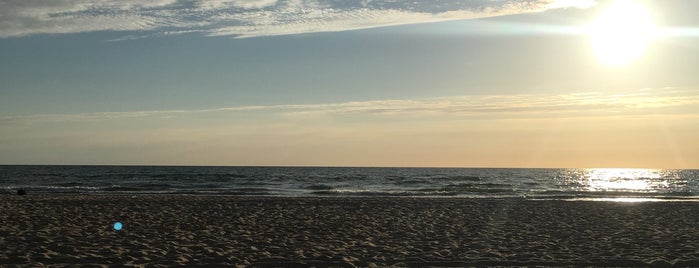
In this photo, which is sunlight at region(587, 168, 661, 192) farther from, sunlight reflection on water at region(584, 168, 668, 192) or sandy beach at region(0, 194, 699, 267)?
sandy beach at region(0, 194, 699, 267)

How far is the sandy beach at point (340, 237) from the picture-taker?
1059cm

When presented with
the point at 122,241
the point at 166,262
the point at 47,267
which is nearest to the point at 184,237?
the point at 122,241

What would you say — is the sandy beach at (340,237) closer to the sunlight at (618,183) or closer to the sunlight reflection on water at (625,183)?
the sunlight reflection on water at (625,183)

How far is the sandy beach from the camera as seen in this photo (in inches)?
417

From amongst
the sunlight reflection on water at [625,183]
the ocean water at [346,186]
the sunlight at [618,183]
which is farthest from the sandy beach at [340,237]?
the sunlight at [618,183]

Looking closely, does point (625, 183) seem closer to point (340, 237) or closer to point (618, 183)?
point (618, 183)

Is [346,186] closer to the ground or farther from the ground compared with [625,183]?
farther from the ground

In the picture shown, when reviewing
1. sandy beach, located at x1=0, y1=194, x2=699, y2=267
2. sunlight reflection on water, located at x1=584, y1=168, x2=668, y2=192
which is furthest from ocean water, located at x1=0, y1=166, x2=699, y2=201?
sandy beach, located at x1=0, y1=194, x2=699, y2=267

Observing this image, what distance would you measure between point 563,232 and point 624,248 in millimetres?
2825

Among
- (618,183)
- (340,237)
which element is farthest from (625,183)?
(340,237)

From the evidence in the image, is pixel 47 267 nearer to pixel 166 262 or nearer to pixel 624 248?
pixel 166 262

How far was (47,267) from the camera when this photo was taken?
9398mm

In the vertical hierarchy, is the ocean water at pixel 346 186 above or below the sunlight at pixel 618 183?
above

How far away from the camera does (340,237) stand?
13.6 meters
